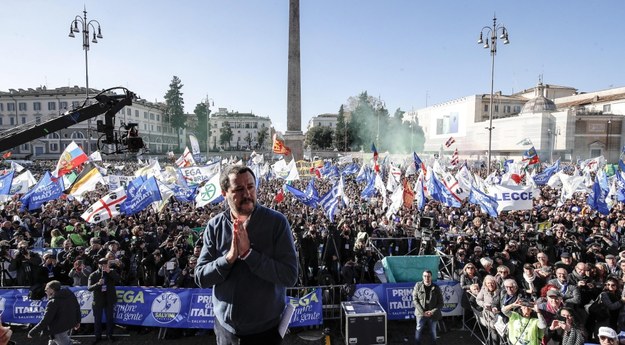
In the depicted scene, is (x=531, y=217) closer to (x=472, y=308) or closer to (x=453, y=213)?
(x=453, y=213)

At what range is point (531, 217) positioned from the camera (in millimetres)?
16156

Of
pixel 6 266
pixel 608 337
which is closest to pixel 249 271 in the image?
pixel 608 337

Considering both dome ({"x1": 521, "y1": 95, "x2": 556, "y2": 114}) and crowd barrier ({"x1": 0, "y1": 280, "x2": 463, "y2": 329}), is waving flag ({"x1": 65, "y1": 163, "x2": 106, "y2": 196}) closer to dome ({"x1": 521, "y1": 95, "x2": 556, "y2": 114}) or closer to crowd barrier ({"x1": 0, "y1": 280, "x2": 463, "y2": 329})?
crowd barrier ({"x1": 0, "y1": 280, "x2": 463, "y2": 329})

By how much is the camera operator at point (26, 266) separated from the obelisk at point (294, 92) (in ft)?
98.0

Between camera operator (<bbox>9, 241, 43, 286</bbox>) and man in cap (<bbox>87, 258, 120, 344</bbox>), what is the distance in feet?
5.72

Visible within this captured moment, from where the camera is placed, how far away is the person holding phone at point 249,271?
207cm

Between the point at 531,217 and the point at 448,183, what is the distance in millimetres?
4652

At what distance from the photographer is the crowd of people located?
20.4ft

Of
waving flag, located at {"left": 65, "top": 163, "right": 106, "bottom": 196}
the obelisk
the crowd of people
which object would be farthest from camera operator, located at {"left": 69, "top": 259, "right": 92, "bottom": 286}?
the obelisk

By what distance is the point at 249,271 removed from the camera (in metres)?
2.10

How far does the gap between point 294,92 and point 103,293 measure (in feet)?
106

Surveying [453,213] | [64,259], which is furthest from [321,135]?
[64,259]

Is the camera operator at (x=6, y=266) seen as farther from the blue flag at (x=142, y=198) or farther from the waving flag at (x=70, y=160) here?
the waving flag at (x=70, y=160)

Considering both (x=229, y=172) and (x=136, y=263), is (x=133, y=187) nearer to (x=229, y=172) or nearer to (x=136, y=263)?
(x=136, y=263)
